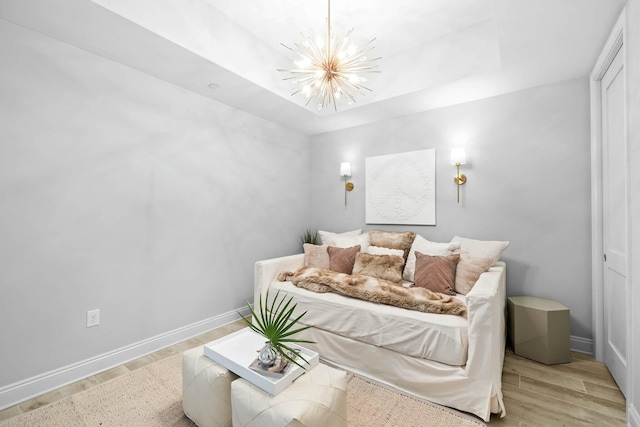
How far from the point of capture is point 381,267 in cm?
263

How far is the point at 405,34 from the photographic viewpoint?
103 inches

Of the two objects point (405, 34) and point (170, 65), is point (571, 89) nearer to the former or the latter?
point (405, 34)

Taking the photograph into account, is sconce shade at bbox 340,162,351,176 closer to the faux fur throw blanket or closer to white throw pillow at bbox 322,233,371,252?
white throw pillow at bbox 322,233,371,252

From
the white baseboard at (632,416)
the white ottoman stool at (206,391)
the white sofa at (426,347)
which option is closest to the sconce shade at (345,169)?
the white sofa at (426,347)

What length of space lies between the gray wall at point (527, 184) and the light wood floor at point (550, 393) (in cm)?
53

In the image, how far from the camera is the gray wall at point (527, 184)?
2.46 m

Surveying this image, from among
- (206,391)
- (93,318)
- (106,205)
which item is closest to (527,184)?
(206,391)

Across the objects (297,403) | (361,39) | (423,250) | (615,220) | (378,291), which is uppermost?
(361,39)

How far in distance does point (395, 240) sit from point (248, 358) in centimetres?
197

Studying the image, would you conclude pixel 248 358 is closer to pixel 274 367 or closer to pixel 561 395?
pixel 274 367

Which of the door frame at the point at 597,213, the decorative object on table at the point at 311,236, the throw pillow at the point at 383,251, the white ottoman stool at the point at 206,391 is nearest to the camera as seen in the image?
the white ottoman stool at the point at 206,391

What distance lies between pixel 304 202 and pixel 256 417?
122 inches

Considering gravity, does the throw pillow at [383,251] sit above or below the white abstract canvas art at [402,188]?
below

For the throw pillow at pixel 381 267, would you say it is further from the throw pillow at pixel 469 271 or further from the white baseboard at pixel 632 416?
the white baseboard at pixel 632 416
